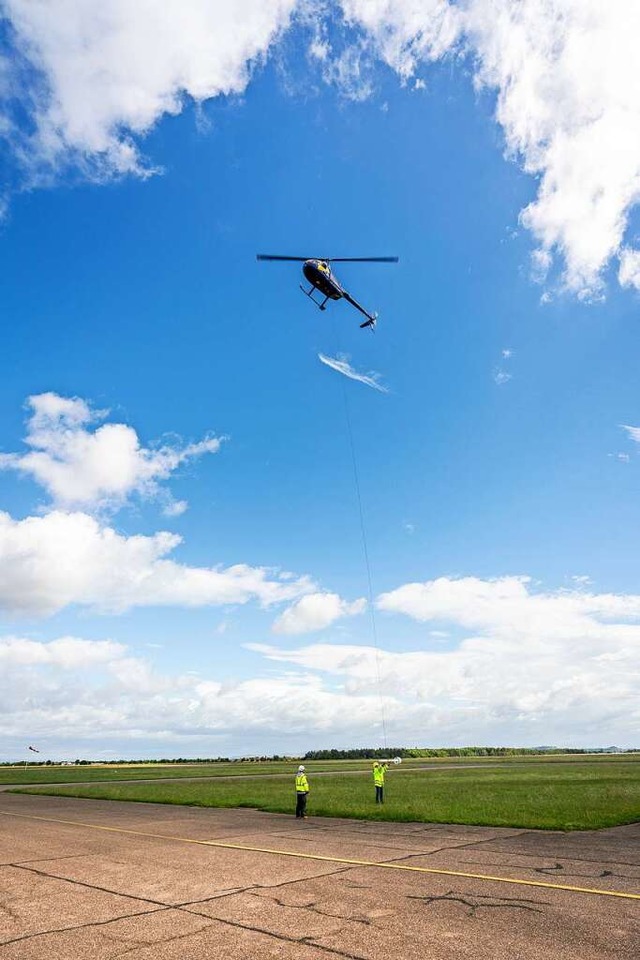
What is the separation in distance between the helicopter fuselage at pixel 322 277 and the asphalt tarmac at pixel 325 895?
80.7 feet

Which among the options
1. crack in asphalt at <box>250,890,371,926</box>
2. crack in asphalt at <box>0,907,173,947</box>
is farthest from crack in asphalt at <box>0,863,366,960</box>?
crack in asphalt at <box>250,890,371,926</box>

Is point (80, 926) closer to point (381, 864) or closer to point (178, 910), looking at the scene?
point (178, 910)

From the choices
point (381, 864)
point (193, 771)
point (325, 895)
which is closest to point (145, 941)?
point (325, 895)

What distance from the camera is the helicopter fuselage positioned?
103 feet

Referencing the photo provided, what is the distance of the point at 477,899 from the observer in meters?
10.5

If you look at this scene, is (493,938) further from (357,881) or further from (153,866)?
(153,866)

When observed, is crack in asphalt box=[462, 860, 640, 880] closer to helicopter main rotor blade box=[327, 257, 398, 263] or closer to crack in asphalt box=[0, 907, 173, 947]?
crack in asphalt box=[0, 907, 173, 947]

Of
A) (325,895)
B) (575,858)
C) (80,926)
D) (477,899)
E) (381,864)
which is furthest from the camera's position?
(575,858)

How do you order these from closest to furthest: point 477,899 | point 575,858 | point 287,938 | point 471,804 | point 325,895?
point 287,938, point 477,899, point 325,895, point 575,858, point 471,804

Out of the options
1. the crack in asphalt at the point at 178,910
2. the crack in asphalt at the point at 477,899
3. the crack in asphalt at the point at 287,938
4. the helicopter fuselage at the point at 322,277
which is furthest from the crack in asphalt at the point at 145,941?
the helicopter fuselage at the point at 322,277

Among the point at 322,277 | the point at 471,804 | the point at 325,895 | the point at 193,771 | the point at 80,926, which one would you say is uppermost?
the point at 322,277

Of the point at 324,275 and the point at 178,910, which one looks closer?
the point at 178,910

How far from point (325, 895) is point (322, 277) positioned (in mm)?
27228

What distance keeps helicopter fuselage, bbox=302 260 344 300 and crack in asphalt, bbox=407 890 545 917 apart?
27.3 m
